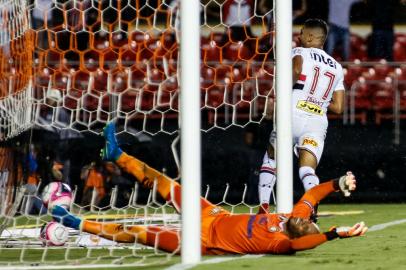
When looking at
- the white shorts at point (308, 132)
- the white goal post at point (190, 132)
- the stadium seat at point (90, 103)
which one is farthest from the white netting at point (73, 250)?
the stadium seat at point (90, 103)

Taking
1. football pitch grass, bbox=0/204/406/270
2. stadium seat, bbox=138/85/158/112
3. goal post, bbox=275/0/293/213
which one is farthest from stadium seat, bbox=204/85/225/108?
goal post, bbox=275/0/293/213

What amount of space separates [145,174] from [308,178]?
1.66m

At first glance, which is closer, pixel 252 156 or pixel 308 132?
pixel 308 132

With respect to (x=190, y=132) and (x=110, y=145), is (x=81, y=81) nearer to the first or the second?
(x=110, y=145)

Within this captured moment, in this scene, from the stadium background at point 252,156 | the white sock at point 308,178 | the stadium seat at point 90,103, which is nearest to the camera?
the white sock at point 308,178

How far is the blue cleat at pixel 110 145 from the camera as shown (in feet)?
22.7

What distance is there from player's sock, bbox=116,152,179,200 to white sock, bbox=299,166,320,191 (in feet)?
5.01

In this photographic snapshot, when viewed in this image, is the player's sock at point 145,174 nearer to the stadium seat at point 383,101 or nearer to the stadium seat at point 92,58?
the stadium seat at point 92,58

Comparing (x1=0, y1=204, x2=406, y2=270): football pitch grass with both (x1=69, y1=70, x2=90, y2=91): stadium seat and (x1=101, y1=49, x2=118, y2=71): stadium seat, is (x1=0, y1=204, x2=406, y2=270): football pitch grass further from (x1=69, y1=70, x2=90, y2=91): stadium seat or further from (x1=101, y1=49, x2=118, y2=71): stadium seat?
(x1=69, y1=70, x2=90, y2=91): stadium seat

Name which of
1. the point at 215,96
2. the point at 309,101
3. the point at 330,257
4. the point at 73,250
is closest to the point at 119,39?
the point at 215,96

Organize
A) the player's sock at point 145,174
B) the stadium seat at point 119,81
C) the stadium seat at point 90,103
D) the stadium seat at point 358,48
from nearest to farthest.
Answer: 1. the player's sock at point 145,174
2. the stadium seat at point 90,103
3. the stadium seat at point 119,81
4. the stadium seat at point 358,48

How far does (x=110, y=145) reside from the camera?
273 inches

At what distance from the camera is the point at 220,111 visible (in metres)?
15.1

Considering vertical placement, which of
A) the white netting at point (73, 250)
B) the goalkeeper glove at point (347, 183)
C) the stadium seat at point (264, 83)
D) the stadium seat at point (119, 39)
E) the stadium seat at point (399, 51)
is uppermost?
the stadium seat at point (399, 51)
